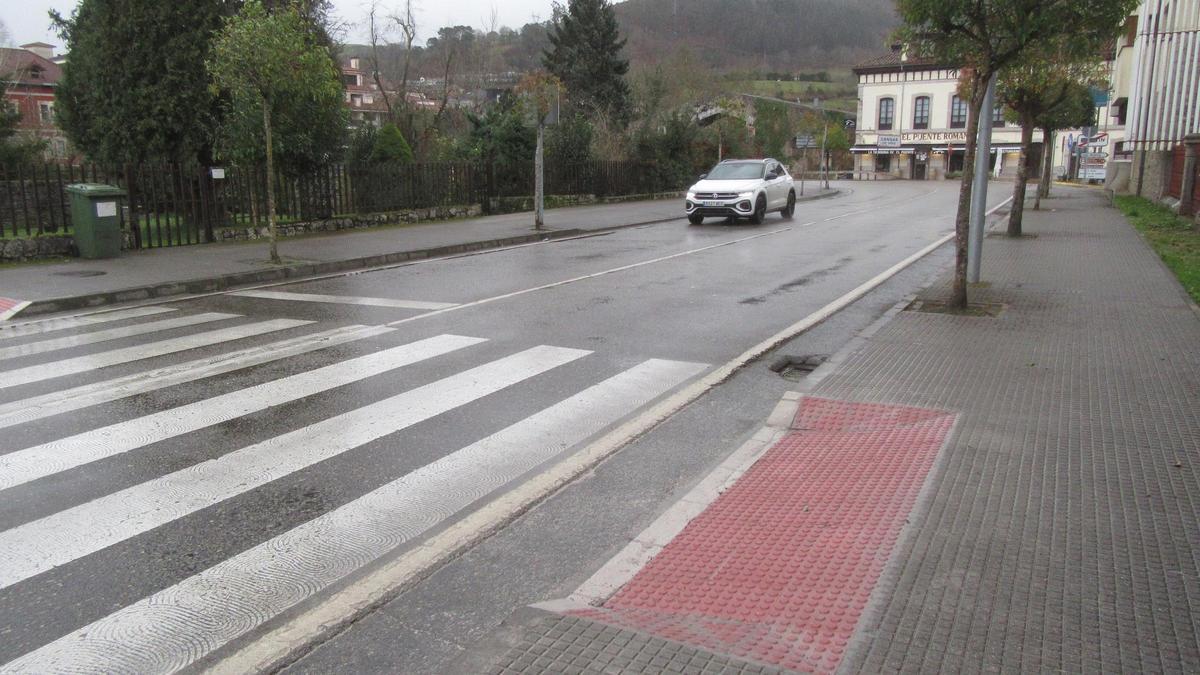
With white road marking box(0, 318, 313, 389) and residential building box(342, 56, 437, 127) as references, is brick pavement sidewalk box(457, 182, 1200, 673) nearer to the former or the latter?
white road marking box(0, 318, 313, 389)

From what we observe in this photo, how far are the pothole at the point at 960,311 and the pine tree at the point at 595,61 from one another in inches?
1529

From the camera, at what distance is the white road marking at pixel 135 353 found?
730 centimetres

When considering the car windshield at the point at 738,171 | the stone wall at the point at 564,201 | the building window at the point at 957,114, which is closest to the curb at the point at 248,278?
the car windshield at the point at 738,171

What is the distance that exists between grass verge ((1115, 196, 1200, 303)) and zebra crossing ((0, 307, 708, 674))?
28.7 feet

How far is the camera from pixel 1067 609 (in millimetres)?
3338

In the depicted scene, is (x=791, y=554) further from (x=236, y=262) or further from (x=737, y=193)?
(x=737, y=193)

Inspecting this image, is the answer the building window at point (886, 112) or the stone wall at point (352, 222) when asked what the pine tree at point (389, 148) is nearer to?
the stone wall at point (352, 222)

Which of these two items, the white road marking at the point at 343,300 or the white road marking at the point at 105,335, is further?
the white road marking at the point at 343,300

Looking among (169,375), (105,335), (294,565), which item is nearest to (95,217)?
(105,335)

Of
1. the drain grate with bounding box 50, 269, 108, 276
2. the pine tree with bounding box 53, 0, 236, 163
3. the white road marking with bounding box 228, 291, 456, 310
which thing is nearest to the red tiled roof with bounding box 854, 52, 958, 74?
the pine tree with bounding box 53, 0, 236, 163

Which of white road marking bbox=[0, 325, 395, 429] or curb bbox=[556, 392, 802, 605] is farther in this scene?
white road marking bbox=[0, 325, 395, 429]

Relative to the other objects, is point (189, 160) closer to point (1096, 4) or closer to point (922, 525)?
point (1096, 4)

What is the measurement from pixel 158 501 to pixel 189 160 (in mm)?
15952

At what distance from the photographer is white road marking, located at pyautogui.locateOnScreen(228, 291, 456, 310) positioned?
35.2 feet
